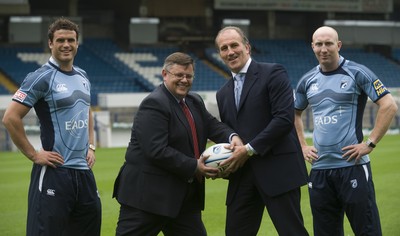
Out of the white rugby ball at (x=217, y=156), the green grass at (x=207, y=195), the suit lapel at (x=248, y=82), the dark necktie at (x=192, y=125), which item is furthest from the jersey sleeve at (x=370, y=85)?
the green grass at (x=207, y=195)

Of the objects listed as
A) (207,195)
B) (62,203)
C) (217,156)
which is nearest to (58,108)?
(62,203)

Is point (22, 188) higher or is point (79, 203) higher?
point (79, 203)

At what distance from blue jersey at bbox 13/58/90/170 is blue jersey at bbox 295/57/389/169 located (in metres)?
2.05

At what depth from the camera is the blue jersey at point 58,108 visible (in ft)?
19.5

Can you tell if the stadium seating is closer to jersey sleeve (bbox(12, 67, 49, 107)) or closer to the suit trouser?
jersey sleeve (bbox(12, 67, 49, 107))

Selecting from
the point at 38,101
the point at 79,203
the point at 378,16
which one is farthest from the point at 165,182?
the point at 378,16

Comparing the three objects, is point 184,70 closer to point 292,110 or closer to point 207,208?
point 292,110

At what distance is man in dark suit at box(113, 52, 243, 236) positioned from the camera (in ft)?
18.7

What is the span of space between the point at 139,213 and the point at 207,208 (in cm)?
560

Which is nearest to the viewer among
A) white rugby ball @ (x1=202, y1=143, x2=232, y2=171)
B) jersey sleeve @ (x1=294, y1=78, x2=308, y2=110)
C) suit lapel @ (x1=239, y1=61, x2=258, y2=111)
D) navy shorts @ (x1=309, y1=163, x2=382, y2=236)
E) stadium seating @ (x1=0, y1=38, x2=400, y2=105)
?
white rugby ball @ (x1=202, y1=143, x2=232, y2=171)

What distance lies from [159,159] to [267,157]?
0.91 m

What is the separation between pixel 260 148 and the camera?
19.3 feet

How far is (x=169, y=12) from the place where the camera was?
124ft

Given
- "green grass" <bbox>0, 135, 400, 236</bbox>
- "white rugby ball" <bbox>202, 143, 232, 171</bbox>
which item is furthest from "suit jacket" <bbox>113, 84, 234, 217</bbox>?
"green grass" <bbox>0, 135, 400, 236</bbox>
